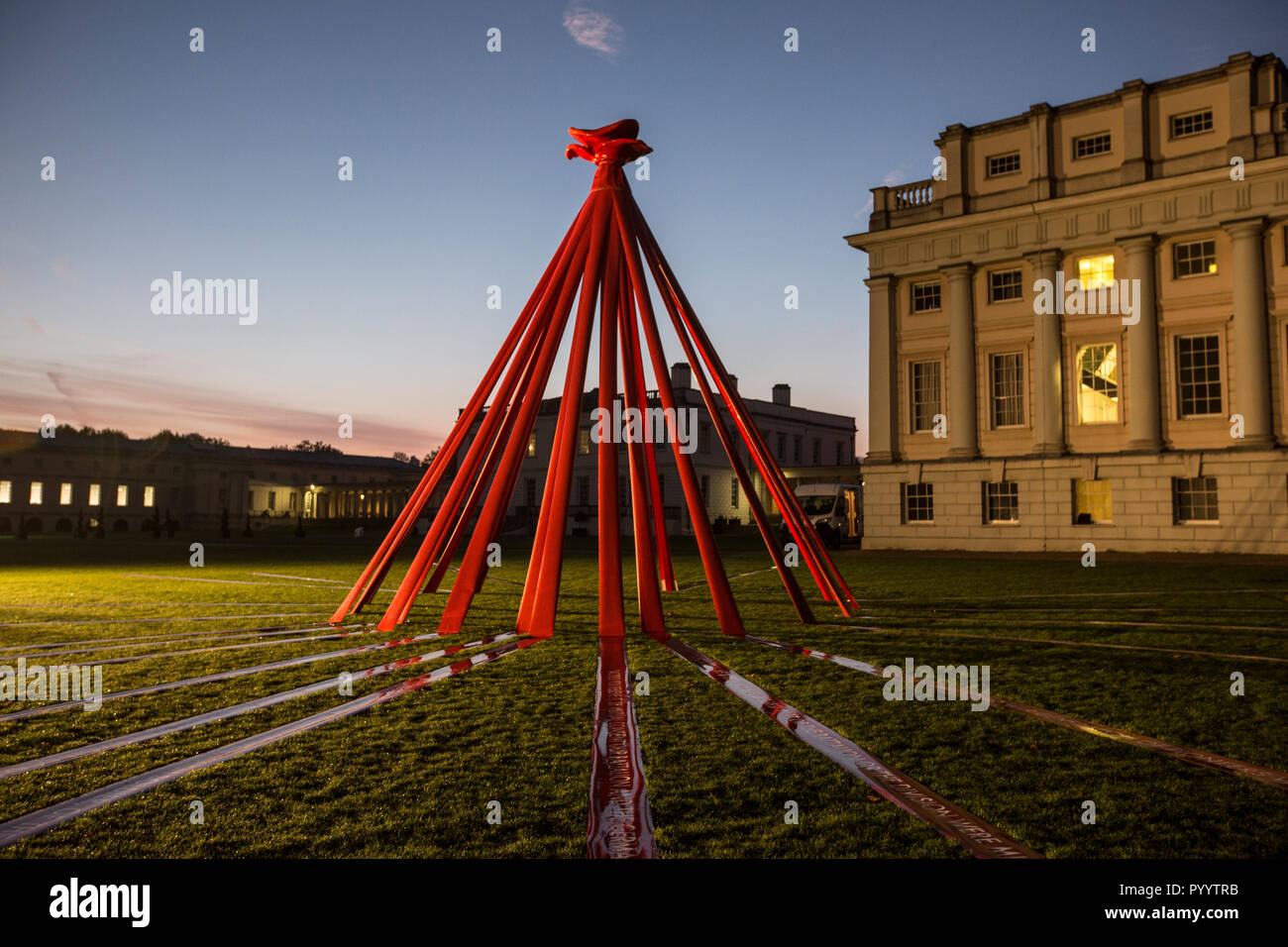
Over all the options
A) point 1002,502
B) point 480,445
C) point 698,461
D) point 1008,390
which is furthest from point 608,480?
point 698,461

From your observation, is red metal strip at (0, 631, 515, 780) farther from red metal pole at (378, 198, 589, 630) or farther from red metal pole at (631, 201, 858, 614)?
red metal pole at (631, 201, 858, 614)

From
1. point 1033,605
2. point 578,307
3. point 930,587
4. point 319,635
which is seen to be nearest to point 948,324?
point 930,587

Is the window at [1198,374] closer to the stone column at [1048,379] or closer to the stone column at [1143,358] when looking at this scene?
the stone column at [1143,358]

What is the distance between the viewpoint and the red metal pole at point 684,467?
1017 cm

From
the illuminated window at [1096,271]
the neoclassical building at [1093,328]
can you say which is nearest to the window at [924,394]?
the neoclassical building at [1093,328]

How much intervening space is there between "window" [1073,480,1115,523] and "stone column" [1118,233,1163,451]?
1.72 m

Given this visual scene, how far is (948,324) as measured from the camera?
1299 inches

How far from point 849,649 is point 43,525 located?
283ft

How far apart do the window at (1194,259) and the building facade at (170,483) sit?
6768cm

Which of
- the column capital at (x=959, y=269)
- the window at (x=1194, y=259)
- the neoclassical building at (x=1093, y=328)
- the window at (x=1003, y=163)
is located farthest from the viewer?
the window at (x=1003, y=163)

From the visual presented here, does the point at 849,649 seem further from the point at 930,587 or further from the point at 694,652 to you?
the point at 930,587

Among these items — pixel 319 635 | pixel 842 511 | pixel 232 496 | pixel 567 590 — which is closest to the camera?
pixel 319 635

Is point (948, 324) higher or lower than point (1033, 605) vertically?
higher

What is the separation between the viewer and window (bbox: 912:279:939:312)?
111 ft
